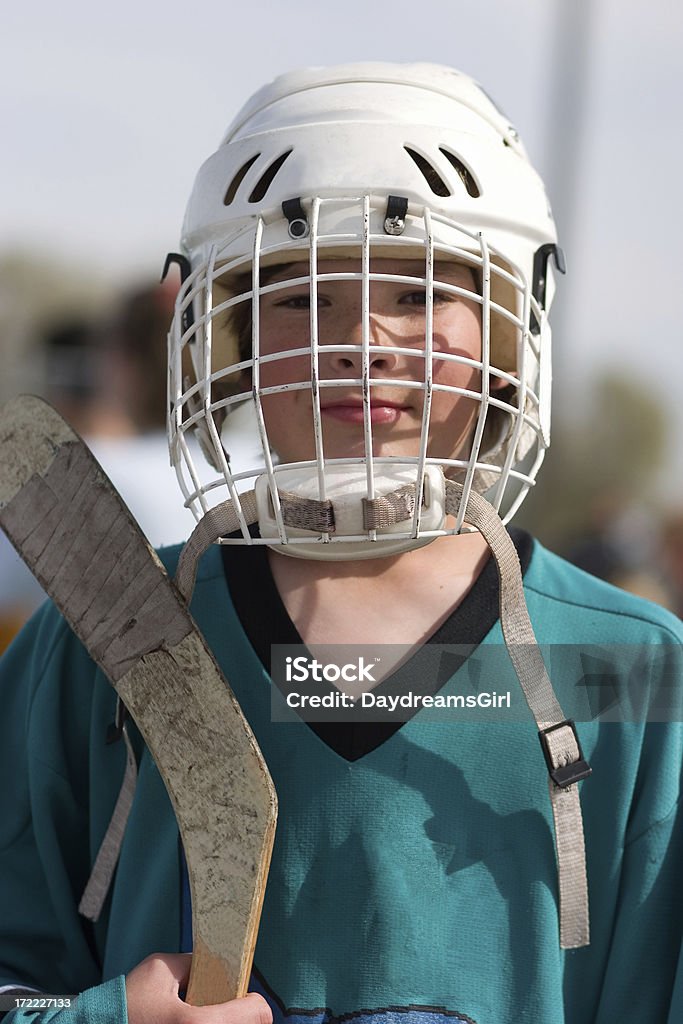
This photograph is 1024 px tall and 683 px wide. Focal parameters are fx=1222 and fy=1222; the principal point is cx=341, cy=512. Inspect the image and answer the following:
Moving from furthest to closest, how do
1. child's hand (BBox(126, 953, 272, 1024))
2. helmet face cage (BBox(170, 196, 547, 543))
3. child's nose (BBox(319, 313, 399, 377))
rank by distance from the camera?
child's nose (BBox(319, 313, 399, 377)) < helmet face cage (BBox(170, 196, 547, 543)) < child's hand (BBox(126, 953, 272, 1024))

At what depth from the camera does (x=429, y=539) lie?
157 cm

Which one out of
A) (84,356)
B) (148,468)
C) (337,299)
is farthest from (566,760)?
(84,356)

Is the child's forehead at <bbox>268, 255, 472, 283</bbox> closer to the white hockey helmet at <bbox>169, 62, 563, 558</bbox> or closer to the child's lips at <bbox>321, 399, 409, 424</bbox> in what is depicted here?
the white hockey helmet at <bbox>169, 62, 563, 558</bbox>

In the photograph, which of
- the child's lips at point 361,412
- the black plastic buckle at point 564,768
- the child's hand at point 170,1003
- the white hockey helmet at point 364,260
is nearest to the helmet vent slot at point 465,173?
the white hockey helmet at point 364,260

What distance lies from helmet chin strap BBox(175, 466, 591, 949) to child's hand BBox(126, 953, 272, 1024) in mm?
402

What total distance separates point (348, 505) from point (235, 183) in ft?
1.77

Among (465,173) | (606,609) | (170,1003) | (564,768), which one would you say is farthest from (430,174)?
(170,1003)

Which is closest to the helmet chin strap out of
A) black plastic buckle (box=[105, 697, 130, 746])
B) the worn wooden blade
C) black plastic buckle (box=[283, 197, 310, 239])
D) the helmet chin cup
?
the helmet chin cup

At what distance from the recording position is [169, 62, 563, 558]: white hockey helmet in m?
1.48

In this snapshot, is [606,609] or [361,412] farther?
[606,609]

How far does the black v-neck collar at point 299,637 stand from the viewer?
1585 mm

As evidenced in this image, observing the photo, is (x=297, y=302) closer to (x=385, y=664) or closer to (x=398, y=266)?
(x=398, y=266)

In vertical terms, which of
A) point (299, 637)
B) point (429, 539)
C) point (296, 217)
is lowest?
point (299, 637)

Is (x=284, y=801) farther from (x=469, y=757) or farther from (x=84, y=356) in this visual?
(x=84, y=356)
